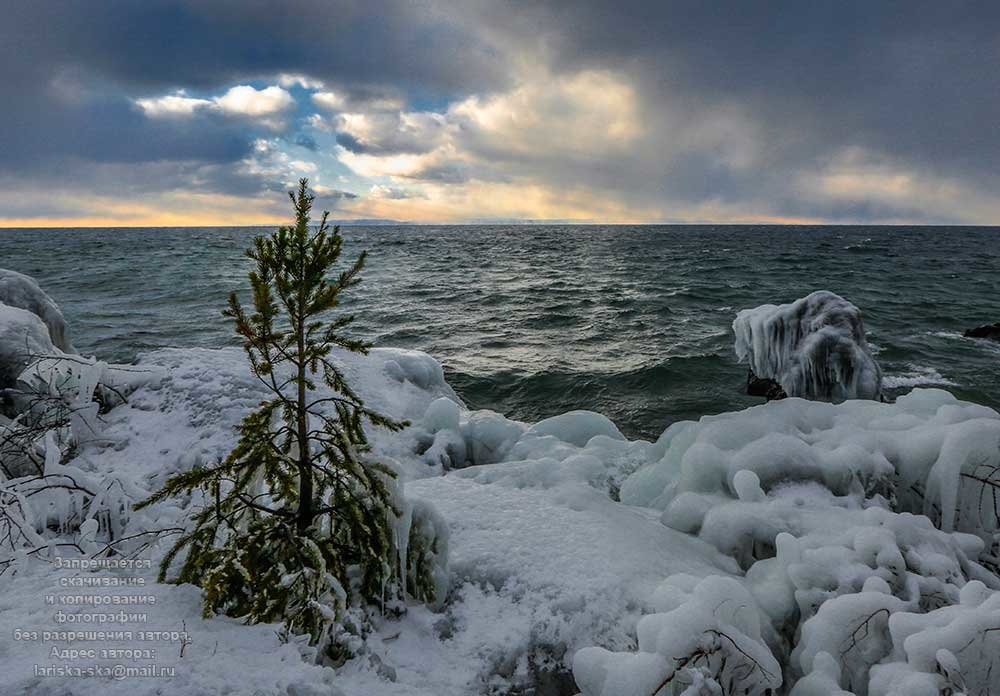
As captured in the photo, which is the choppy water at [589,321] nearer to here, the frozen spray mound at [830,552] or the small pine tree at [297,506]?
the frozen spray mound at [830,552]

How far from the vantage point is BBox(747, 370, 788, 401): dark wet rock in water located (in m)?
11.7

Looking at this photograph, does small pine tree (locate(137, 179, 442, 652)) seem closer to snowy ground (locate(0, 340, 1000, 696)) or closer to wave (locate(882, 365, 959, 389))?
snowy ground (locate(0, 340, 1000, 696))

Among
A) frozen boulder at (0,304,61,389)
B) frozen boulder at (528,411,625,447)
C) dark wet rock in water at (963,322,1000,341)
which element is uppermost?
frozen boulder at (0,304,61,389)

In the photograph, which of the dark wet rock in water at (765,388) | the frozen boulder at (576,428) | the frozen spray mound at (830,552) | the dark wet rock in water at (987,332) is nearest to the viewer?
the frozen spray mound at (830,552)

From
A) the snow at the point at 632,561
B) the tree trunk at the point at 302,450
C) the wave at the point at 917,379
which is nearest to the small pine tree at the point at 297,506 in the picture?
the tree trunk at the point at 302,450

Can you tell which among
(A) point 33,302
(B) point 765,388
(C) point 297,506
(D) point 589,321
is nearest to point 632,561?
(C) point 297,506

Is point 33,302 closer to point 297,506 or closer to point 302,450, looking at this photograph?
point 297,506

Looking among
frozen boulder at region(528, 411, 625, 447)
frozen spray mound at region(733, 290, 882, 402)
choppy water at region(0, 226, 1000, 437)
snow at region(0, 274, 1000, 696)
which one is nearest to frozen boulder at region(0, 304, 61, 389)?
snow at region(0, 274, 1000, 696)

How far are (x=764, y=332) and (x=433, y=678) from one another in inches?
418

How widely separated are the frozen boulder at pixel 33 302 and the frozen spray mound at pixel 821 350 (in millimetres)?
13874

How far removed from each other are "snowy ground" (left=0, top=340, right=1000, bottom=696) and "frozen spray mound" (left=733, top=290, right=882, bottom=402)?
145 inches

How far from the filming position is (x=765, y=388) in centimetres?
1259

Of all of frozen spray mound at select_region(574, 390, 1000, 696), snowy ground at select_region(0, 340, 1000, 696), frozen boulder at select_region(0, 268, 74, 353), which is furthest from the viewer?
frozen boulder at select_region(0, 268, 74, 353)

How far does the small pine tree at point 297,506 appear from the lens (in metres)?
2.88
